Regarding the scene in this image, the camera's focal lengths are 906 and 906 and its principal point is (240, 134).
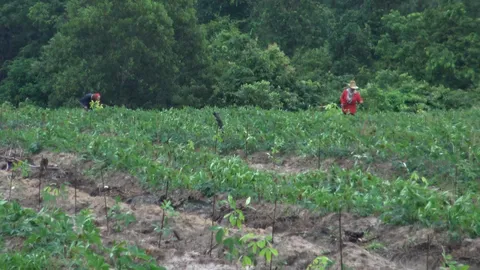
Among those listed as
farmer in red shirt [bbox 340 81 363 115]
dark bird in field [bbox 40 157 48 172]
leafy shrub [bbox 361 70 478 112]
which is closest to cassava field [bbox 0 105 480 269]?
dark bird in field [bbox 40 157 48 172]

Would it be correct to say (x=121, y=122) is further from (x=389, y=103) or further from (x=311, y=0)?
(x=311, y=0)

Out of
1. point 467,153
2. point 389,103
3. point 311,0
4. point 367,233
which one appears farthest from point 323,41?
point 367,233

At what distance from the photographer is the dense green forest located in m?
28.5

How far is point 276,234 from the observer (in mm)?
8766

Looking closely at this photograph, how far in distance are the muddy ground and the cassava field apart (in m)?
0.02

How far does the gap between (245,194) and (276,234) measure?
137 cm

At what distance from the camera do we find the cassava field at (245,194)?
7.67m

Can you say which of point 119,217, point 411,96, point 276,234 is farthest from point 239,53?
point 119,217

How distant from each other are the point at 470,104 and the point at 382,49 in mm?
6819

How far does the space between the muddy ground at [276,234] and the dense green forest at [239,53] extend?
53.3 feet

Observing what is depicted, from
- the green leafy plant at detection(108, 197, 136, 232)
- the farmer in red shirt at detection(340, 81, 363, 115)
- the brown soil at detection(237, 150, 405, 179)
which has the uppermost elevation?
the green leafy plant at detection(108, 197, 136, 232)

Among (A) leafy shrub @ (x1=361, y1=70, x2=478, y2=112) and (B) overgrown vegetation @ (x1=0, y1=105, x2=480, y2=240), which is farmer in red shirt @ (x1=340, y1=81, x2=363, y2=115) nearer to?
(B) overgrown vegetation @ (x1=0, y1=105, x2=480, y2=240)

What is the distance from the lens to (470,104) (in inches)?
1112

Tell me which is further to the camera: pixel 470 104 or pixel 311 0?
pixel 311 0
